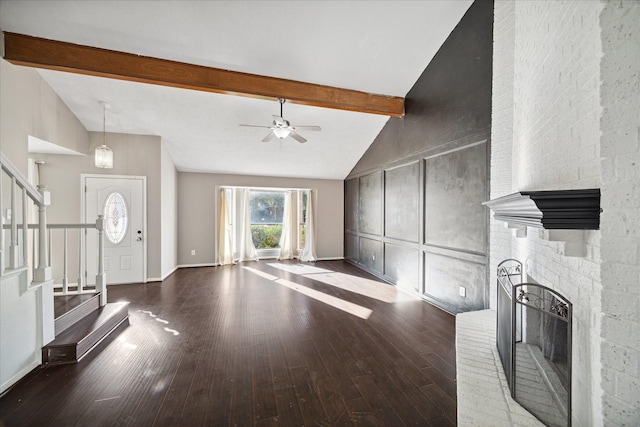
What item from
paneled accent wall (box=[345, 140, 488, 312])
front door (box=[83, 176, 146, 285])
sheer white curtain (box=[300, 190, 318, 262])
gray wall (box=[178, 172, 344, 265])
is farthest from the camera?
sheer white curtain (box=[300, 190, 318, 262])

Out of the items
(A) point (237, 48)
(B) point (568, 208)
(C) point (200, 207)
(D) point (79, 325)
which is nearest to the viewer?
(B) point (568, 208)

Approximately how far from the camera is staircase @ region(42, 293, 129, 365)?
223 centimetres

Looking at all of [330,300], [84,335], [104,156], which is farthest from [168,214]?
[330,300]

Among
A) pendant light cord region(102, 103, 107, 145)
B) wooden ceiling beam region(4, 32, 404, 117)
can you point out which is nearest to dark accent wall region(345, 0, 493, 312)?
wooden ceiling beam region(4, 32, 404, 117)

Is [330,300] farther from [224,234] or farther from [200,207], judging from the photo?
[200,207]

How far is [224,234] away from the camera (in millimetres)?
6375

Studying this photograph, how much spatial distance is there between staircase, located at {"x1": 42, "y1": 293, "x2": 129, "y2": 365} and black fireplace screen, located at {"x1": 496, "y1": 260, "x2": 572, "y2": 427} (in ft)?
11.2

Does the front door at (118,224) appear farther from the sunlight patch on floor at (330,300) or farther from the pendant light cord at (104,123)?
the sunlight patch on floor at (330,300)

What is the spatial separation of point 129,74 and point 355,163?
4538mm

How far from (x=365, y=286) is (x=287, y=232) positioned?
10.3 ft

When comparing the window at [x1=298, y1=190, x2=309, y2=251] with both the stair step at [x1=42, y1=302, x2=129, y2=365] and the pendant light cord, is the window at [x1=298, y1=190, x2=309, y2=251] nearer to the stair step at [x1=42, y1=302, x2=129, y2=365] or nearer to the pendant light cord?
the pendant light cord

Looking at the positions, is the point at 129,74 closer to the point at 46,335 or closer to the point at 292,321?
the point at 46,335

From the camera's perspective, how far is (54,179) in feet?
14.1

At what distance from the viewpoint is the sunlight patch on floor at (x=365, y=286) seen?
3.98 meters
